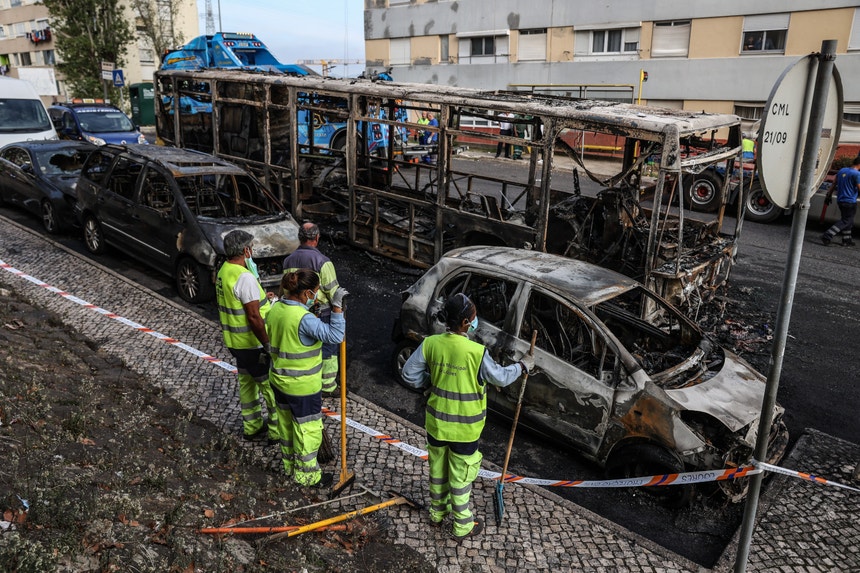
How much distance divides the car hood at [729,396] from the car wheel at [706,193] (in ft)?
33.0

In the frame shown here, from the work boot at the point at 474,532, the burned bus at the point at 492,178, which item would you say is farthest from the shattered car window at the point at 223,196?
the work boot at the point at 474,532

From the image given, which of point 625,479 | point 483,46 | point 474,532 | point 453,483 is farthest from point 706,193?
point 483,46

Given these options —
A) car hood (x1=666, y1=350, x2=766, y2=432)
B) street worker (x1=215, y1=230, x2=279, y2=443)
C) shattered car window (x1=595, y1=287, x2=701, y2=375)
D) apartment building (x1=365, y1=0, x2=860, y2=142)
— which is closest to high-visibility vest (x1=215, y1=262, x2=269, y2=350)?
street worker (x1=215, y1=230, x2=279, y2=443)

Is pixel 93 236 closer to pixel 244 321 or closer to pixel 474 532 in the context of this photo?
pixel 244 321

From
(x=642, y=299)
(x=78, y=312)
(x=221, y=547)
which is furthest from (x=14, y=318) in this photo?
(x=642, y=299)

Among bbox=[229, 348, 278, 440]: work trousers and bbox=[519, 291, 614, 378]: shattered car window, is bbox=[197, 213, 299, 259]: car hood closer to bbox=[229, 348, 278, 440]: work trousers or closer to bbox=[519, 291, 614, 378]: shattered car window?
bbox=[229, 348, 278, 440]: work trousers

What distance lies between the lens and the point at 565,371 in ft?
16.6

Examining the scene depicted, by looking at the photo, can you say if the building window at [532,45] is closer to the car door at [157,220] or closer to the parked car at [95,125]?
the parked car at [95,125]

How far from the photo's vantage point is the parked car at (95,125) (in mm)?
17578

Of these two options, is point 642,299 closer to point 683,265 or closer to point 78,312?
point 683,265

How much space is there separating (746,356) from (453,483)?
493 cm

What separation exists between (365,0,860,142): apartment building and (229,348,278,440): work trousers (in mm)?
19354

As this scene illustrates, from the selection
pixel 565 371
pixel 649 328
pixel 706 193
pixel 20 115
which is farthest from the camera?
pixel 706 193

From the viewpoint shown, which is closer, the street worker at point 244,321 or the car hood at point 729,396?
the car hood at point 729,396
